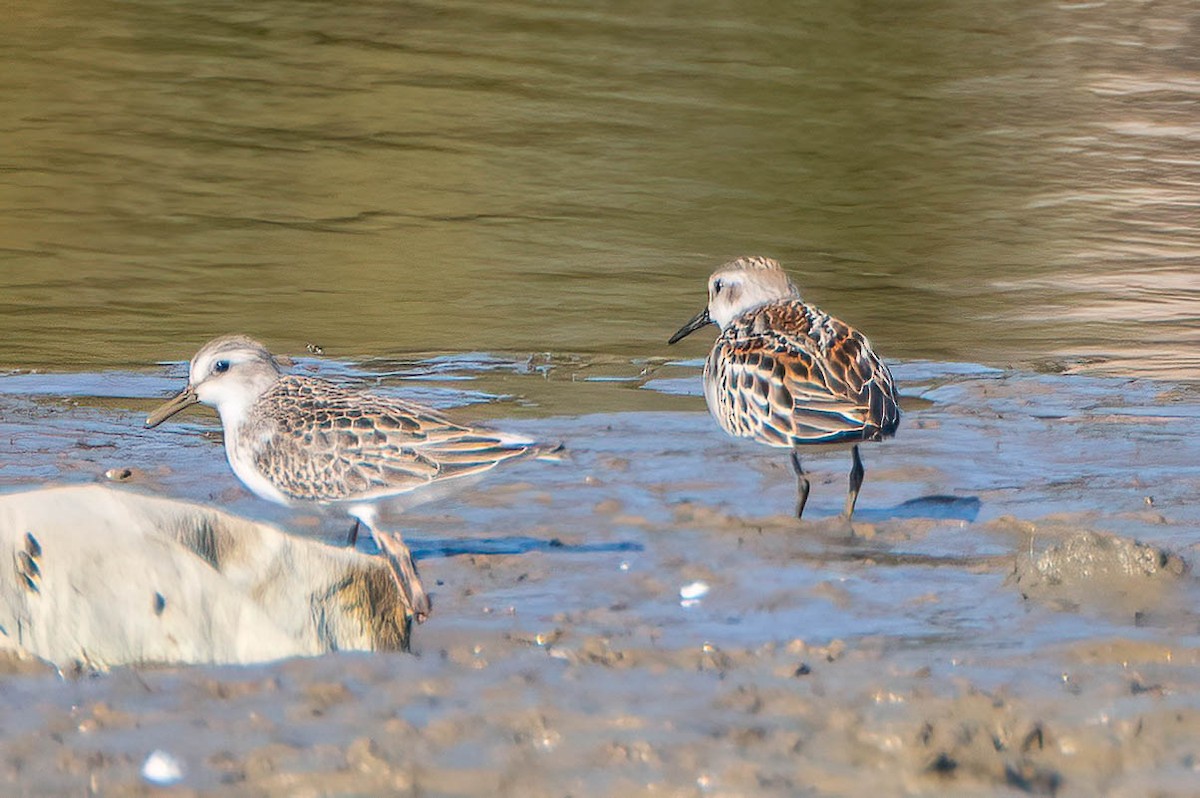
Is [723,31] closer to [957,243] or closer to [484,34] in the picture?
[484,34]

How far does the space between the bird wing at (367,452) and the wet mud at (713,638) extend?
14.9 inches

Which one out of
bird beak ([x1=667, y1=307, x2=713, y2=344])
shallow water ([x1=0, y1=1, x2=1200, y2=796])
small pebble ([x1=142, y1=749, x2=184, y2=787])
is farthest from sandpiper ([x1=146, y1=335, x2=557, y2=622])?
bird beak ([x1=667, y1=307, x2=713, y2=344])

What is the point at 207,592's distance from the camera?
566cm

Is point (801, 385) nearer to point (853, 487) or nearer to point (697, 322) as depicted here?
point (853, 487)

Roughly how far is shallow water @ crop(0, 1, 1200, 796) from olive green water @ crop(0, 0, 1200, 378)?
2.8 inches

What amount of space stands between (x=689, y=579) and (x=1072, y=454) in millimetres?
2767

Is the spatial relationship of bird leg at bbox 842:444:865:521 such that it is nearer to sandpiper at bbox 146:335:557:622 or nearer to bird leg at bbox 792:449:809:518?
bird leg at bbox 792:449:809:518

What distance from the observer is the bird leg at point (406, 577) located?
20.1 feet

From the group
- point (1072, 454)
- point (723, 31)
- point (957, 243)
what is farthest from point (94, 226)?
point (723, 31)

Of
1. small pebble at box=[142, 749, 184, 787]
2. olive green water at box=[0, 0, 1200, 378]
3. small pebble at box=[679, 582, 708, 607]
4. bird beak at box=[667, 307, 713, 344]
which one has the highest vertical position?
small pebble at box=[142, 749, 184, 787]

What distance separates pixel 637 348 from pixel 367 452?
15.8ft

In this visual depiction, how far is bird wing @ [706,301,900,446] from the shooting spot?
7535 mm

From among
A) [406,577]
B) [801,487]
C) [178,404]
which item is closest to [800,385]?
[801,487]

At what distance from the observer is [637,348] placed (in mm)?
11391
